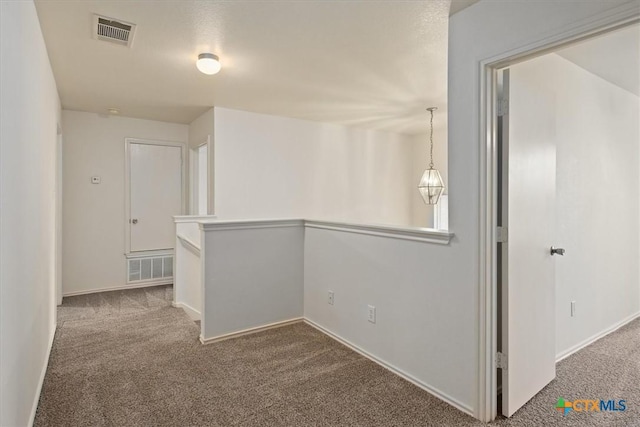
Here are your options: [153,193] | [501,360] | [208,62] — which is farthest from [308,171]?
[501,360]

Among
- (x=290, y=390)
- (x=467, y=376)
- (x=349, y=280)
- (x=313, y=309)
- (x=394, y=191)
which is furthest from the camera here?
(x=394, y=191)

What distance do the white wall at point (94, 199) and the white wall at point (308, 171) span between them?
1598 millimetres

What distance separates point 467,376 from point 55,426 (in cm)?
232

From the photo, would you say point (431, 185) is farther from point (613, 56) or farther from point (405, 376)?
point (405, 376)

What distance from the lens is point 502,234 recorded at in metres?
2.01

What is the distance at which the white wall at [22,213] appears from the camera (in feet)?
4.51

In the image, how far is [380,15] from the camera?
2158 mm

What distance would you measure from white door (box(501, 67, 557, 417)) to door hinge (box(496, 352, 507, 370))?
18 mm

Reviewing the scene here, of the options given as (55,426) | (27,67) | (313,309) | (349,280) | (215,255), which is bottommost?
(55,426)

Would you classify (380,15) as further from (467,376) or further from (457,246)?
(467,376)

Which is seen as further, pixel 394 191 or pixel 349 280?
pixel 394 191

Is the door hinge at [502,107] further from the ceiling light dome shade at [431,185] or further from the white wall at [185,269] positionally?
the white wall at [185,269]

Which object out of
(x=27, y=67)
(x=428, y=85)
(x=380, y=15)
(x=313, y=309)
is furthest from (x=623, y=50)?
(x=27, y=67)

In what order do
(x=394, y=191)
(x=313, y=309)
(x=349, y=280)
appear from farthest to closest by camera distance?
(x=394, y=191), (x=313, y=309), (x=349, y=280)
